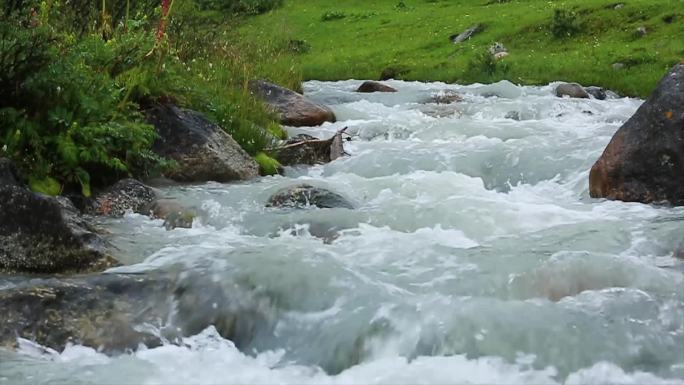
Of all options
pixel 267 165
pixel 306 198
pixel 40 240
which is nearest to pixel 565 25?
pixel 267 165

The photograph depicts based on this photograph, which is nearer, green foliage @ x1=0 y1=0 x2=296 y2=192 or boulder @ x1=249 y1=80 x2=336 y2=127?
green foliage @ x1=0 y1=0 x2=296 y2=192

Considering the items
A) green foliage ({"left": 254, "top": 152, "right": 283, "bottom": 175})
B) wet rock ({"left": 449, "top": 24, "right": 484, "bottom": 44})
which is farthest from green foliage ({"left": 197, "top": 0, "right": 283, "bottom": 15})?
wet rock ({"left": 449, "top": 24, "right": 484, "bottom": 44})

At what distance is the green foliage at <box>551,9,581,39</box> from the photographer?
2644 cm

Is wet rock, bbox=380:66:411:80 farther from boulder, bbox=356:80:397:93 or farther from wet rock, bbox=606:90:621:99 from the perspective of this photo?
wet rock, bbox=606:90:621:99

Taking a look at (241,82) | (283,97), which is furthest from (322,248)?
(283,97)

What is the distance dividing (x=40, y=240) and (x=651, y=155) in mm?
6770

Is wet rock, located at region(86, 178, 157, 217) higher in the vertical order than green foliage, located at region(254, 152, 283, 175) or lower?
higher

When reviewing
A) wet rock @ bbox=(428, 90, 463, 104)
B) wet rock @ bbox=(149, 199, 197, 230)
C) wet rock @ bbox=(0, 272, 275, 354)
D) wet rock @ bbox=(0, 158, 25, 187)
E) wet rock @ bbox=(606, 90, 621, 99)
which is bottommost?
wet rock @ bbox=(606, 90, 621, 99)

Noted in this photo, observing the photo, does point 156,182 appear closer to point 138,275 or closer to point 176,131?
point 176,131

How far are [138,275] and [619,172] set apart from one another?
19.6 ft

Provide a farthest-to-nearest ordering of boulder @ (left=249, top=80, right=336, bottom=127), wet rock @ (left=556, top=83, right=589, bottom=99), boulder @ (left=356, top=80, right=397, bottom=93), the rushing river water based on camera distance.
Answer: boulder @ (left=356, top=80, right=397, bottom=93) → wet rock @ (left=556, top=83, right=589, bottom=99) → boulder @ (left=249, top=80, right=336, bottom=127) → the rushing river water

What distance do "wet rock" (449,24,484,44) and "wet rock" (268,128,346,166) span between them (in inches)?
726

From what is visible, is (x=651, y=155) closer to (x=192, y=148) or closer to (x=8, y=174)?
(x=192, y=148)

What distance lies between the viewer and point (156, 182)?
1001 cm
